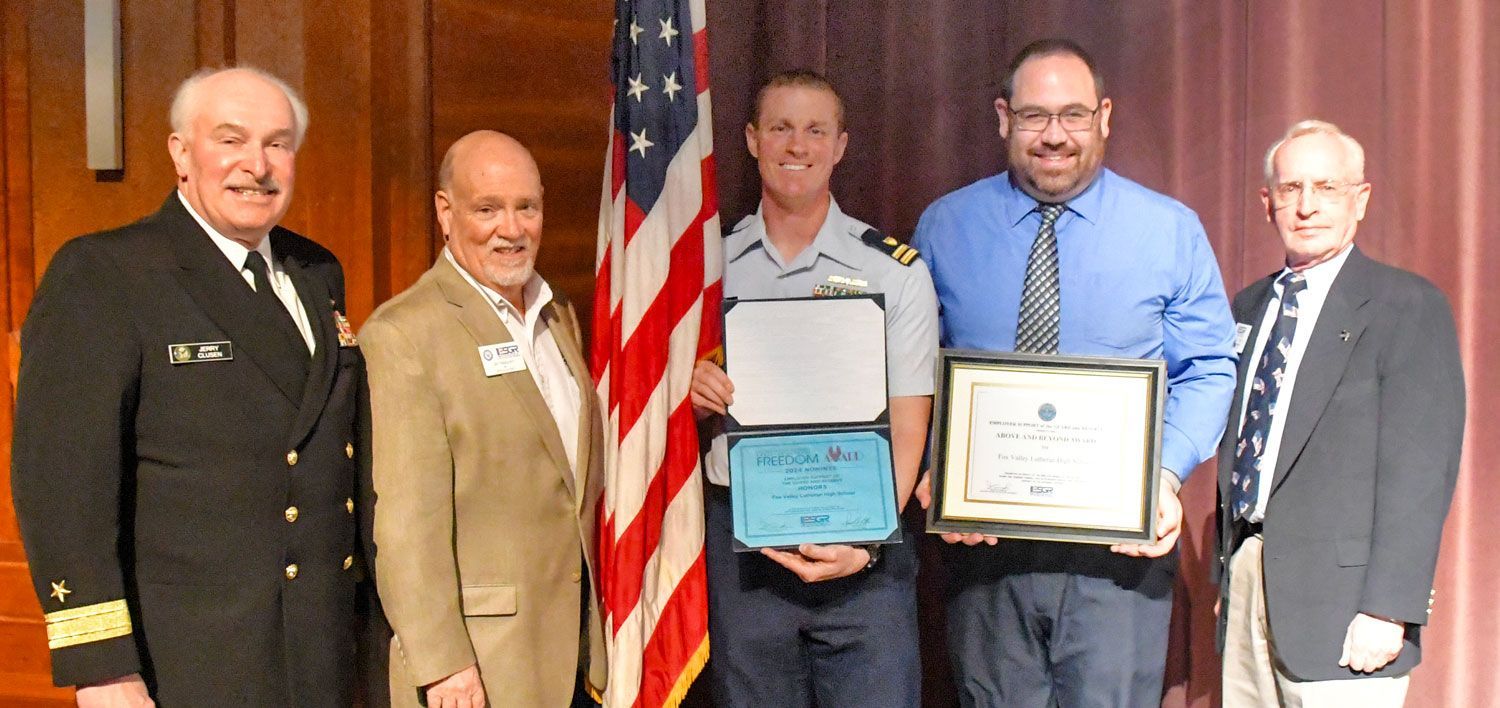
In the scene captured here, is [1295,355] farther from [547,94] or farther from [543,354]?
[547,94]

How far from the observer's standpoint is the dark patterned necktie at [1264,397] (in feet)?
8.43

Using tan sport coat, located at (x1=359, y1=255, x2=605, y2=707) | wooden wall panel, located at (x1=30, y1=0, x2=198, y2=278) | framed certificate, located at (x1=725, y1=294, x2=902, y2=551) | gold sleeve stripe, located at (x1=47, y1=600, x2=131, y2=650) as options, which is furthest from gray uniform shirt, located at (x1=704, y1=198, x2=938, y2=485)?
wooden wall panel, located at (x1=30, y1=0, x2=198, y2=278)

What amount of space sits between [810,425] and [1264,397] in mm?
1006

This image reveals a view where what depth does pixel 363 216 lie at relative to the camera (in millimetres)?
3039

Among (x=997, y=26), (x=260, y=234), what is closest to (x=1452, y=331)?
(x=997, y=26)

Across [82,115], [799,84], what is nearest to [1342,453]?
[799,84]

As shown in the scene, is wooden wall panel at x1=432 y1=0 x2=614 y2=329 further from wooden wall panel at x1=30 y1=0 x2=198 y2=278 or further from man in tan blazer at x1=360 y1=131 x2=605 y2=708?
man in tan blazer at x1=360 y1=131 x2=605 y2=708

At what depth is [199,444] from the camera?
2023mm

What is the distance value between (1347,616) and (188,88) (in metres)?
2.52

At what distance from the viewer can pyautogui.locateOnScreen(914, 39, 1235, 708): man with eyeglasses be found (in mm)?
2627

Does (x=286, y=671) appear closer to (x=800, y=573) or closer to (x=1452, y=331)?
(x=800, y=573)

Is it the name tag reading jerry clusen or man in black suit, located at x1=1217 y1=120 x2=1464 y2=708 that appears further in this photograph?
man in black suit, located at x1=1217 y1=120 x2=1464 y2=708

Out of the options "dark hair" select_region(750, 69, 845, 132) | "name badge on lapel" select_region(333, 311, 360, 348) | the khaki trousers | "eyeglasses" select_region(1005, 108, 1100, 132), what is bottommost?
the khaki trousers

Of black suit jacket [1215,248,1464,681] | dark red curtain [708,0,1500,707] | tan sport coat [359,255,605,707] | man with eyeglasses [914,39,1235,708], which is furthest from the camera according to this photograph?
dark red curtain [708,0,1500,707]
